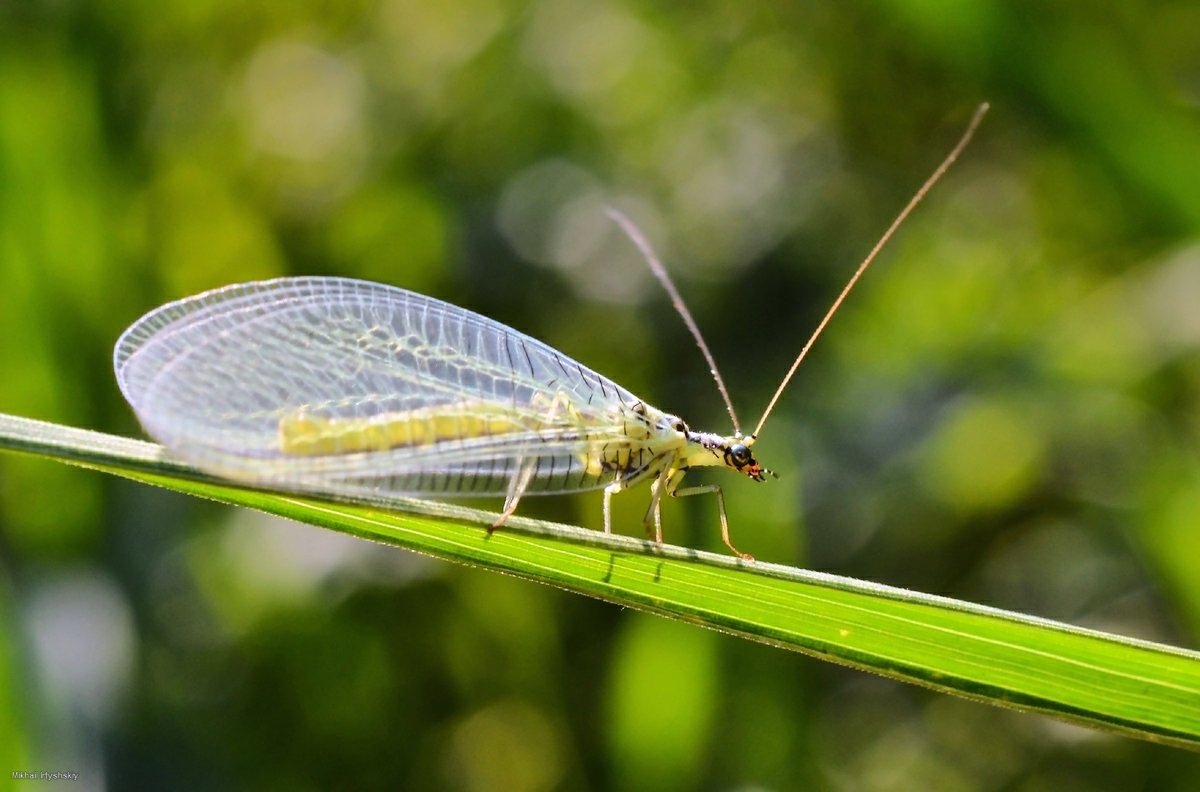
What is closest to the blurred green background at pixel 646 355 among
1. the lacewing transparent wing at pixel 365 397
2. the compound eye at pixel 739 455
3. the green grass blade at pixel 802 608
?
the compound eye at pixel 739 455

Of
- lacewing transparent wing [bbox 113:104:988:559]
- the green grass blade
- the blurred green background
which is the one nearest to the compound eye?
lacewing transparent wing [bbox 113:104:988:559]

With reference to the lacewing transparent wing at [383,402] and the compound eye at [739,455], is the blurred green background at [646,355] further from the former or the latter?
the lacewing transparent wing at [383,402]

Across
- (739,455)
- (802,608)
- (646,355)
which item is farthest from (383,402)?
(646,355)

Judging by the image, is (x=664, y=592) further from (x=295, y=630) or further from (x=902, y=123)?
(x=902, y=123)

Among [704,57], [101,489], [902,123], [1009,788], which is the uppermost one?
[704,57]

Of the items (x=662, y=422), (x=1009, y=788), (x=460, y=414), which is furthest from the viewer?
(x=1009, y=788)

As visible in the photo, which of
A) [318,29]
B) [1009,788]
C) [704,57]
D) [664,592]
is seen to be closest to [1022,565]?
[1009,788]
